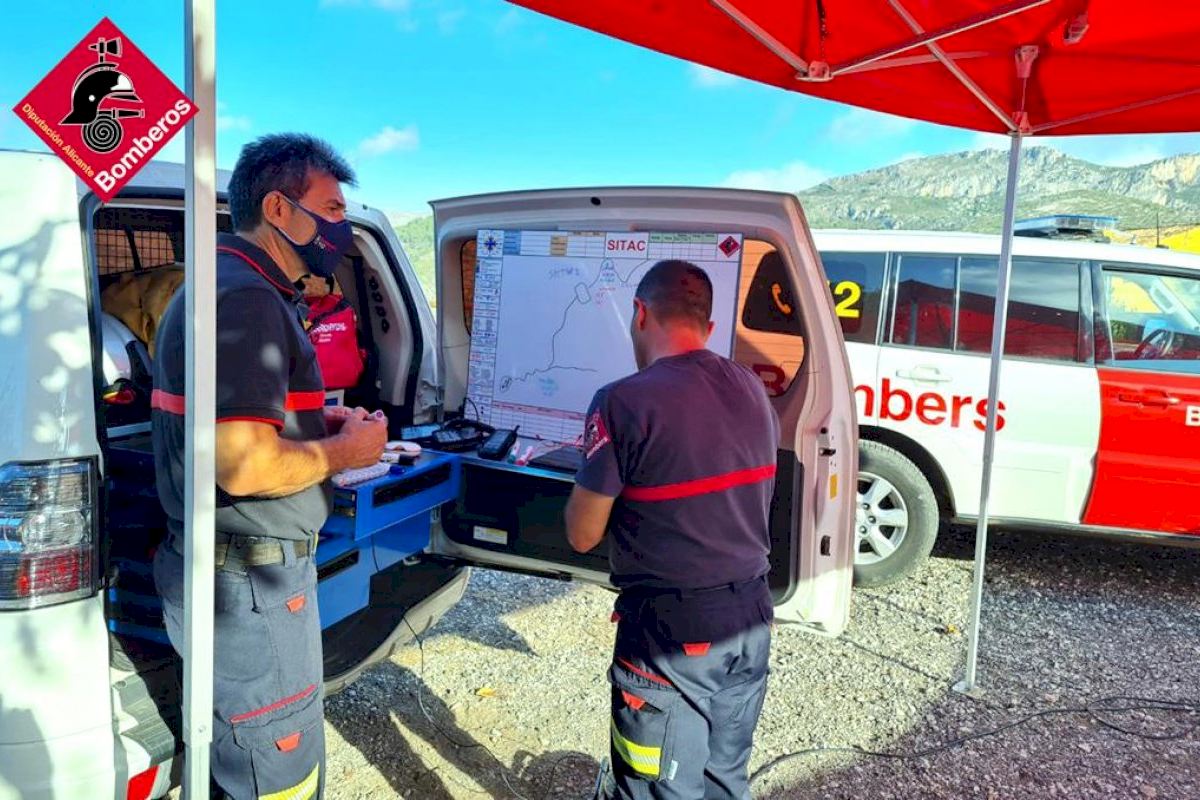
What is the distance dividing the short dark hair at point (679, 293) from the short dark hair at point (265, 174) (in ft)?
2.96

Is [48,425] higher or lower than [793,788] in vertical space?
higher

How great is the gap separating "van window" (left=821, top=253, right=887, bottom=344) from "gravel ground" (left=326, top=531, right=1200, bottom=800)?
61.5 inches

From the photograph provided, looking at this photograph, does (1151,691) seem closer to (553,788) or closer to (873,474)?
(873,474)

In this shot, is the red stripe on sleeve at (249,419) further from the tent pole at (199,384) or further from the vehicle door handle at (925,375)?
the vehicle door handle at (925,375)

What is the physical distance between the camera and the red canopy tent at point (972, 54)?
2.67 m

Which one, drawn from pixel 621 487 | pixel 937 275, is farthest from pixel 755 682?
pixel 937 275

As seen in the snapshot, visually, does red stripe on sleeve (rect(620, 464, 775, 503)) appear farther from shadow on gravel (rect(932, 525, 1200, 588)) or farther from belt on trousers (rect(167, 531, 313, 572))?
shadow on gravel (rect(932, 525, 1200, 588))

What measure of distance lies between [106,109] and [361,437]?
0.87 metres

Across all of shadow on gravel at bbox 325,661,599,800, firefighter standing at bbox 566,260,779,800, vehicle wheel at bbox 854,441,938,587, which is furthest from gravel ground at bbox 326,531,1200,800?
firefighter standing at bbox 566,260,779,800

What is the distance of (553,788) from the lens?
2809mm

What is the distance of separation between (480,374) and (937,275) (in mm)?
3056

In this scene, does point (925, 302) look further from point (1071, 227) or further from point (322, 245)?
point (322, 245)

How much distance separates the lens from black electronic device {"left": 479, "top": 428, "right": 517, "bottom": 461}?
9.30 ft

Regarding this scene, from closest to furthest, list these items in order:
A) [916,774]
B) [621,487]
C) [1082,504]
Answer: [621,487] → [916,774] → [1082,504]
